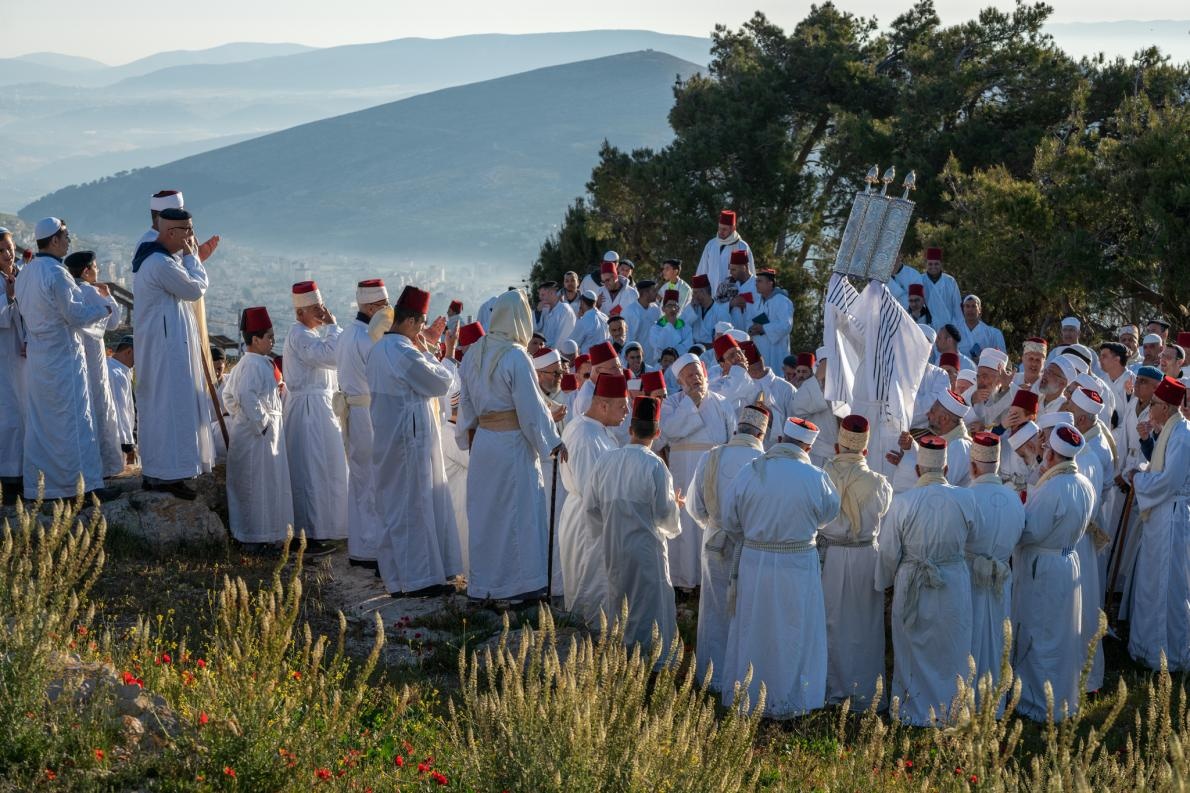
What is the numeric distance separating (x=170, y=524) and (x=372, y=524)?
1521mm

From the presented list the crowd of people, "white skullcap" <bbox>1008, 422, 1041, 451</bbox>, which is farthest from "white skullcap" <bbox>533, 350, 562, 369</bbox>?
"white skullcap" <bbox>1008, 422, 1041, 451</bbox>

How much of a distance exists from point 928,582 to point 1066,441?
50.3 inches

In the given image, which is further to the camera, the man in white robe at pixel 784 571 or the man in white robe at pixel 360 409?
the man in white robe at pixel 360 409

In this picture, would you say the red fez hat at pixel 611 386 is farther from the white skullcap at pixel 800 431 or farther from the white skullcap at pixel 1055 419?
the white skullcap at pixel 1055 419

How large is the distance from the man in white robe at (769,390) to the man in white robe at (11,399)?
5989mm

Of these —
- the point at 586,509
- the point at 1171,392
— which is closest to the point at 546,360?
the point at 586,509

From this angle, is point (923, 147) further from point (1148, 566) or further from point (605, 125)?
point (605, 125)

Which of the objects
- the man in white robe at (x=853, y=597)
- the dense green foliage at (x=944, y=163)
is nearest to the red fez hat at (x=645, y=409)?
the man in white robe at (x=853, y=597)

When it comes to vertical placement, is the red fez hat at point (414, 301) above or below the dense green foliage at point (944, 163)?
below

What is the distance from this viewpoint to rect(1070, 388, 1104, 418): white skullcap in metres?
9.51

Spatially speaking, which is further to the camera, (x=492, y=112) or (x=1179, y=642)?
(x=492, y=112)

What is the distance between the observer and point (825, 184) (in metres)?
24.7

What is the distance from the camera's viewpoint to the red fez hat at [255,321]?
34.2ft

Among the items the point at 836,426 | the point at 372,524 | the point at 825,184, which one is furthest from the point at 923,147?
the point at 372,524
